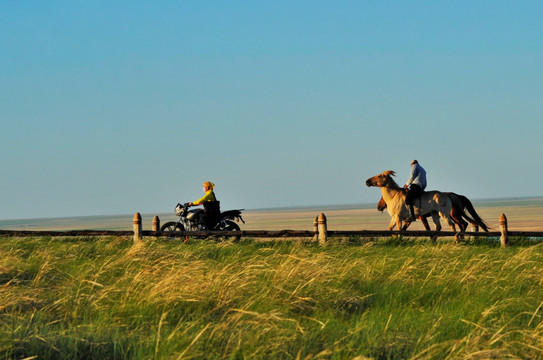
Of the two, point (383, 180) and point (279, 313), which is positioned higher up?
point (383, 180)

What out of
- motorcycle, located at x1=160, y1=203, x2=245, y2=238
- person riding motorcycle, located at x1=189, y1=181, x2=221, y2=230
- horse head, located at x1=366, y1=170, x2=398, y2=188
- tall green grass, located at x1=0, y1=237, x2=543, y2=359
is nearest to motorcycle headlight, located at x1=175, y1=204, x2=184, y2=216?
motorcycle, located at x1=160, y1=203, x2=245, y2=238

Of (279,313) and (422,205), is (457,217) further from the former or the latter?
(279,313)

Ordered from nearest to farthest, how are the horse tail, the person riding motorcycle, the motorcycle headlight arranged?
1. the person riding motorcycle
2. the motorcycle headlight
3. the horse tail

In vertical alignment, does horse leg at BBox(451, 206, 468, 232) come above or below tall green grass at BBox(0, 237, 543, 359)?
above

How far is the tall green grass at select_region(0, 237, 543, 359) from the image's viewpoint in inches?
233

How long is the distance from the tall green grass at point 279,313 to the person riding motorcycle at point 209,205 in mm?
6575

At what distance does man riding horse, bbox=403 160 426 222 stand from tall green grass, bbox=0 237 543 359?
6991 millimetres

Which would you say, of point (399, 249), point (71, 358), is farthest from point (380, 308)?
point (399, 249)

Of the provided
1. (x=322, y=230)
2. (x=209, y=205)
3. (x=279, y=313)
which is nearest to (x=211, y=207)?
(x=209, y=205)

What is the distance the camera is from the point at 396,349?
235 inches

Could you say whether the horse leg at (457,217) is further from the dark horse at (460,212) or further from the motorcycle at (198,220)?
the motorcycle at (198,220)

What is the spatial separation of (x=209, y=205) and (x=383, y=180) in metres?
5.21

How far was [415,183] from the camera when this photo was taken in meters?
18.9

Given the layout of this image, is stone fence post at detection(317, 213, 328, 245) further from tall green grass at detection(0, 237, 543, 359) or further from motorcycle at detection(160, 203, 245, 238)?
tall green grass at detection(0, 237, 543, 359)
